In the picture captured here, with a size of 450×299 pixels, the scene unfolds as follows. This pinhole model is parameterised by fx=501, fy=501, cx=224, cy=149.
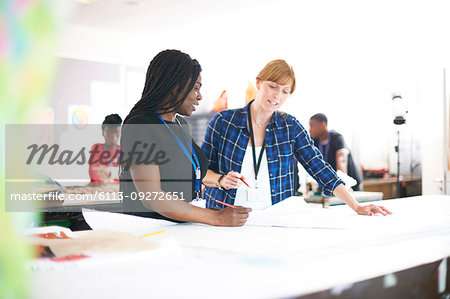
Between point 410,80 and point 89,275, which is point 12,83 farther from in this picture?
point 410,80

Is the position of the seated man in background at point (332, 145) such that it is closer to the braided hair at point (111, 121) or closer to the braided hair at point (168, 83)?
the braided hair at point (111, 121)

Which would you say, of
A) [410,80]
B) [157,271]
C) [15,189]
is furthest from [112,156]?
[410,80]

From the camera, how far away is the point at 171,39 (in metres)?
6.74

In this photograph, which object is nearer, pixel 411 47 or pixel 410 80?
pixel 411 47

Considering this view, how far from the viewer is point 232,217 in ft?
5.18

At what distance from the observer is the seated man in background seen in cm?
558

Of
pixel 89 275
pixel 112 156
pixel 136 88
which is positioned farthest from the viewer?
pixel 136 88

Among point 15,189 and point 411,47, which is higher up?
point 411,47

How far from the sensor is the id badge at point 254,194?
2271 mm

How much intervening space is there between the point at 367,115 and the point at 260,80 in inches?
218

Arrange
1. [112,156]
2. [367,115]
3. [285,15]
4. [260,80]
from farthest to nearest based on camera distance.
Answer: [367,115]
[285,15]
[112,156]
[260,80]

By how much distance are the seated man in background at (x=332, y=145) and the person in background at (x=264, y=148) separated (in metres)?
3.28

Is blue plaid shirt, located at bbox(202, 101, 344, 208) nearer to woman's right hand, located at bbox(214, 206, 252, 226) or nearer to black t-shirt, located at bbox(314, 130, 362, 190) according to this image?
woman's right hand, located at bbox(214, 206, 252, 226)

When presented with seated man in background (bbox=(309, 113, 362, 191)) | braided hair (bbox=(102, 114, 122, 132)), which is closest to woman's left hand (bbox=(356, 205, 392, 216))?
braided hair (bbox=(102, 114, 122, 132))
